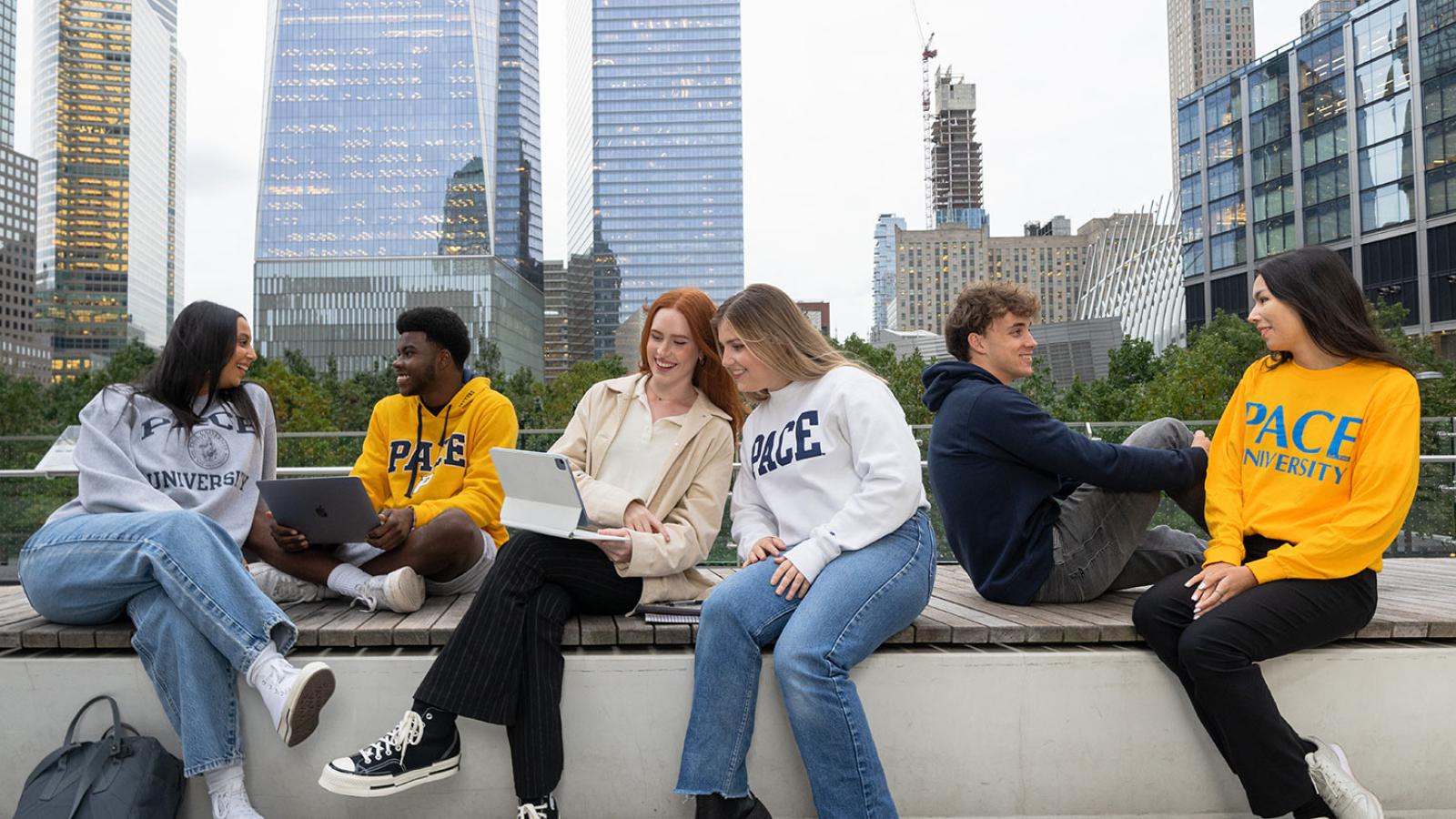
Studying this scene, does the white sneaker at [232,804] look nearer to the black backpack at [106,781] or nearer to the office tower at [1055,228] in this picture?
the black backpack at [106,781]

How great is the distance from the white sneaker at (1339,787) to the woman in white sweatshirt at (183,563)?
2.52 meters

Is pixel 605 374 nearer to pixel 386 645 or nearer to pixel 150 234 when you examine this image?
pixel 386 645

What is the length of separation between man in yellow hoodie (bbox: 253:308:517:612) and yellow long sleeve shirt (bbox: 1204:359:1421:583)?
2296mm

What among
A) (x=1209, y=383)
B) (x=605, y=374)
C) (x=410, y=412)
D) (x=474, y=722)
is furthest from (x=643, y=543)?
(x=605, y=374)

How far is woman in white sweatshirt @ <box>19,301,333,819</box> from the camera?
2.54 m

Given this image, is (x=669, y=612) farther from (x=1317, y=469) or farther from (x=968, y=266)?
(x=968, y=266)

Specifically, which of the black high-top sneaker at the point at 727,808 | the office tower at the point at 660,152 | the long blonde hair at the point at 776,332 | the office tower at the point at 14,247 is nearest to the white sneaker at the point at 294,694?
the black high-top sneaker at the point at 727,808

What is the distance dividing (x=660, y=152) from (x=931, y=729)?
6335 inches

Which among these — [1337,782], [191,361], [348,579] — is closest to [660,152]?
[191,361]

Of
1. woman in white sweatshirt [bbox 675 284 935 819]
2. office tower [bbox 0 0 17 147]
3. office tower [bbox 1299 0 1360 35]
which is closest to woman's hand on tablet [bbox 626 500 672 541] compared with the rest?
woman in white sweatshirt [bbox 675 284 935 819]

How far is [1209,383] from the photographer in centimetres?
3306

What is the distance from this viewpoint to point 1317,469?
2.64m

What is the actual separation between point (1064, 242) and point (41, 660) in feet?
557

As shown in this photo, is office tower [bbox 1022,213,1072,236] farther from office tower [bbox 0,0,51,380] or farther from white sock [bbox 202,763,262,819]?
white sock [bbox 202,763,262,819]
